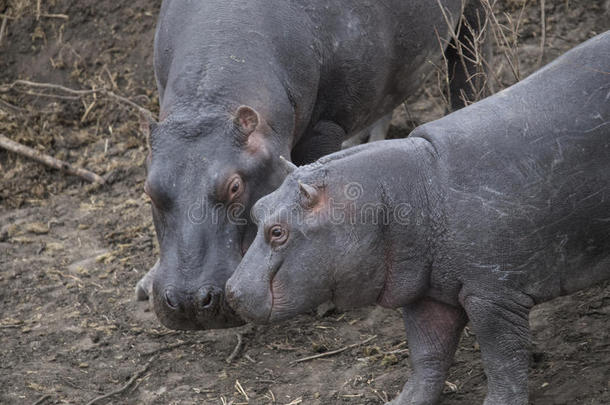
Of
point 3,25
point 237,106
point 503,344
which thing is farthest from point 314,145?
point 3,25

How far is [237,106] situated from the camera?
15.1ft

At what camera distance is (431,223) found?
385cm

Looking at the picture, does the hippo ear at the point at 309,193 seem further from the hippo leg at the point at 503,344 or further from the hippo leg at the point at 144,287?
the hippo leg at the point at 144,287

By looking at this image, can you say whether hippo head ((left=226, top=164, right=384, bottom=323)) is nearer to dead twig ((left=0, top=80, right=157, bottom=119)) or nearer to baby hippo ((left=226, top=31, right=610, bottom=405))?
baby hippo ((left=226, top=31, right=610, bottom=405))

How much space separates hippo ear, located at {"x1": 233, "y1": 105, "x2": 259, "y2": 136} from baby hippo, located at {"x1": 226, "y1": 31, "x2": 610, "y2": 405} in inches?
26.8

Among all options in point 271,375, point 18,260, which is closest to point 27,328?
point 18,260

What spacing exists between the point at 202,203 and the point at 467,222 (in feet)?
4.13

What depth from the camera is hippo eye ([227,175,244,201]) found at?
14.6ft

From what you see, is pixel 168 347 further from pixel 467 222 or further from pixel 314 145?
pixel 467 222

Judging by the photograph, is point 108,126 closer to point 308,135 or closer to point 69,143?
point 69,143

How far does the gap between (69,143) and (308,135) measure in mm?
2972

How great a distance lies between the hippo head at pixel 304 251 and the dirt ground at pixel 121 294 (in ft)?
3.13

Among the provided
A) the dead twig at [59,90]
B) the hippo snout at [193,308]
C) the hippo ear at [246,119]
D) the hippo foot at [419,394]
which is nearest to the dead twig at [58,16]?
the dead twig at [59,90]

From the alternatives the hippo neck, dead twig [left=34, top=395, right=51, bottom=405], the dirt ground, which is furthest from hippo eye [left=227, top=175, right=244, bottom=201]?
dead twig [left=34, top=395, right=51, bottom=405]
